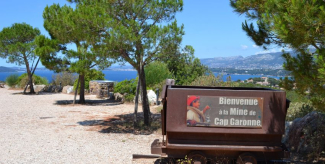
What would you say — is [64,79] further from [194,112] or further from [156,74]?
[194,112]

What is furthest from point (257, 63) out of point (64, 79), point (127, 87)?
point (127, 87)

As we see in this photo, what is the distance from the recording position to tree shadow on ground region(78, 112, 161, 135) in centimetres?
1110

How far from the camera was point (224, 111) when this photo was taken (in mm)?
5711

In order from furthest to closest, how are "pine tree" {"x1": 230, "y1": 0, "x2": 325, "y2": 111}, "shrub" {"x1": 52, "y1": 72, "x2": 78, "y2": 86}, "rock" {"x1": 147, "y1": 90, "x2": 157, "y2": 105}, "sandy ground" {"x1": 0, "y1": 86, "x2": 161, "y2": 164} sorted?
"shrub" {"x1": 52, "y1": 72, "x2": 78, "y2": 86}, "rock" {"x1": 147, "y1": 90, "x2": 157, "y2": 105}, "sandy ground" {"x1": 0, "y1": 86, "x2": 161, "y2": 164}, "pine tree" {"x1": 230, "y1": 0, "x2": 325, "y2": 111}

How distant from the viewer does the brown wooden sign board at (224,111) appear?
5707 mm

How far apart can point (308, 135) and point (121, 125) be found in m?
6.69

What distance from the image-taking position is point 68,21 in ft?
34.1

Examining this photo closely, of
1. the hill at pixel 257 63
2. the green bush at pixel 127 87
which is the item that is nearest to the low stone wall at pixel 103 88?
the green bush at pixel 127 87

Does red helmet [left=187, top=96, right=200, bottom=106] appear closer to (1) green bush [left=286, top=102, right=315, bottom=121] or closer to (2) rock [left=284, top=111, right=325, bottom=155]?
(2) rock [left=284, top=111, right=325, bottom=155]

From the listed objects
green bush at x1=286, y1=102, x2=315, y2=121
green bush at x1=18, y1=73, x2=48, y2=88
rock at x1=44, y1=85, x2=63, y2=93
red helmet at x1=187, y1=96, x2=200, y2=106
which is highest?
green bush at x1=18, y1=73, x2=48, y2=88

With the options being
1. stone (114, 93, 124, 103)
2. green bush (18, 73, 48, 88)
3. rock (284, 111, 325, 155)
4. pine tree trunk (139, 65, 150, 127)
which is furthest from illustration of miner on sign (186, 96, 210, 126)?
green bush (18, 73, 48, 88)

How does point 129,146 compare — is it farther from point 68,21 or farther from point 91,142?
point 68,21

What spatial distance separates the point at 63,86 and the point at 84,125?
17.5 m

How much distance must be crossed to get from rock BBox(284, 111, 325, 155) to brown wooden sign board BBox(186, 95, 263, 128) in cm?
233
